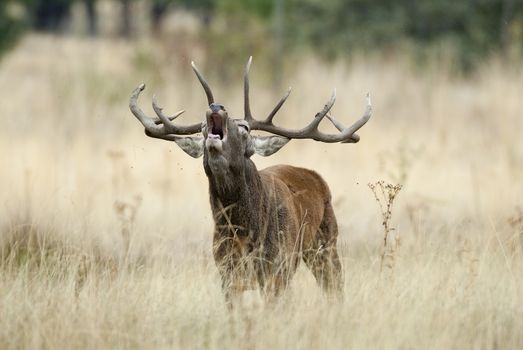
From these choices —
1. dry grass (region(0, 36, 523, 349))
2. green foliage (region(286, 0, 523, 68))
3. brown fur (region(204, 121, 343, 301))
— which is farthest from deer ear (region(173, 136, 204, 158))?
green foliage (region(286, 0, 523, 68))

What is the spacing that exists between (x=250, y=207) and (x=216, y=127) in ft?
2.30

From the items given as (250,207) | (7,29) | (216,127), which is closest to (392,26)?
(7,29)

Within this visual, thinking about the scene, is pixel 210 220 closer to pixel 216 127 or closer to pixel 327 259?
pixel 327 259

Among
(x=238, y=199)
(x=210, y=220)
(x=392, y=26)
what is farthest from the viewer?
(x=392, y=26)

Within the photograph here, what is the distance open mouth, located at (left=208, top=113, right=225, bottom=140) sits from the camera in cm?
672

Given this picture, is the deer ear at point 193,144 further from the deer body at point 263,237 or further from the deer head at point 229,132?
the deer body at point 263,237

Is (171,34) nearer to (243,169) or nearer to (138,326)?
(243,169)

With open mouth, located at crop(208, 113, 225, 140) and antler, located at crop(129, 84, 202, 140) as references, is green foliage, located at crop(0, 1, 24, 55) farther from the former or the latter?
open mouth, located at crop(208, 113, 225, 140)

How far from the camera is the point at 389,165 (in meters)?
13.7

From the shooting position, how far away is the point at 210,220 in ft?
34.9

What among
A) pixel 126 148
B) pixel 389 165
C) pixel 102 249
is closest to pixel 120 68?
pixel 126 148

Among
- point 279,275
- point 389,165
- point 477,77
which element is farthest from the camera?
point 477,77

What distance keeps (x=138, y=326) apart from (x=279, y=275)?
4.61 ft

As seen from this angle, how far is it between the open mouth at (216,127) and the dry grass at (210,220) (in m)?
1.00
